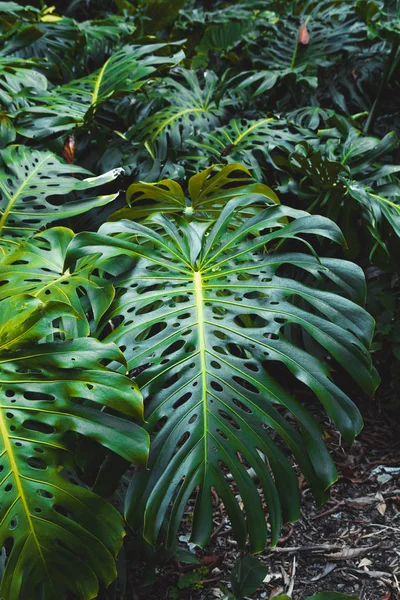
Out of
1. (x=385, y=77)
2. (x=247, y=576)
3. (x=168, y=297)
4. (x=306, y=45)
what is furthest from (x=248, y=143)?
(x=247, y=576)

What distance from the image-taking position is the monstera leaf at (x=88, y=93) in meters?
2.01

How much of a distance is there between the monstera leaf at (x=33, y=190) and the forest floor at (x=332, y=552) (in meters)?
0.94

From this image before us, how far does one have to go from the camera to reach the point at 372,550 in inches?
64.2

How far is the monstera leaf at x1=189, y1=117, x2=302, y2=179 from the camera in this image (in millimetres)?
2127

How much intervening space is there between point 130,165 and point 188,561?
51.4 inches

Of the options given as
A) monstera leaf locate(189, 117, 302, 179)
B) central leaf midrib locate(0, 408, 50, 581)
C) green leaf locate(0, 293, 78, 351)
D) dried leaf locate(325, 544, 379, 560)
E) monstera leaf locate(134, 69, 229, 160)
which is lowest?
dried leaf locate(325, 544, 379, 560)

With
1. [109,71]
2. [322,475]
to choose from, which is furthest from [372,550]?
[109,71]

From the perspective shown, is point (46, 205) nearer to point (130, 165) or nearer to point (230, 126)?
point (130, 165)

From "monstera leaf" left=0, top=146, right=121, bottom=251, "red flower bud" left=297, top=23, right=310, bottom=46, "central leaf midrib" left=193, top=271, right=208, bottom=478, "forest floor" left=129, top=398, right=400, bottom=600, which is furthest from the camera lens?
"red flower bud" left=297, top=23, right=310, bottom=46

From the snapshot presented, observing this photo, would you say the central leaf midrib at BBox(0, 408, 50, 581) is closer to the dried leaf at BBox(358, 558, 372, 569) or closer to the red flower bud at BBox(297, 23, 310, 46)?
the dried leaf at BBox(358, 558, 372, 569)

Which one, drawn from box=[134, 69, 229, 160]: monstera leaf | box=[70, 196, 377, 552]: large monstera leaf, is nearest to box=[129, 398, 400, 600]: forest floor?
box=[70, 196, 377, 552]: large monstera leaf

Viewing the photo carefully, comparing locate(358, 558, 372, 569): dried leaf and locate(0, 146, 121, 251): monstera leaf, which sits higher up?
locate(0, 146, 121, 251): monstera leaf

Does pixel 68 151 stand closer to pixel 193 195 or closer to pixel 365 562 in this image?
pixel 193 195

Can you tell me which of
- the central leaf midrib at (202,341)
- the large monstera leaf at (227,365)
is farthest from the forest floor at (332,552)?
the central leaf midrib at (202,341)
